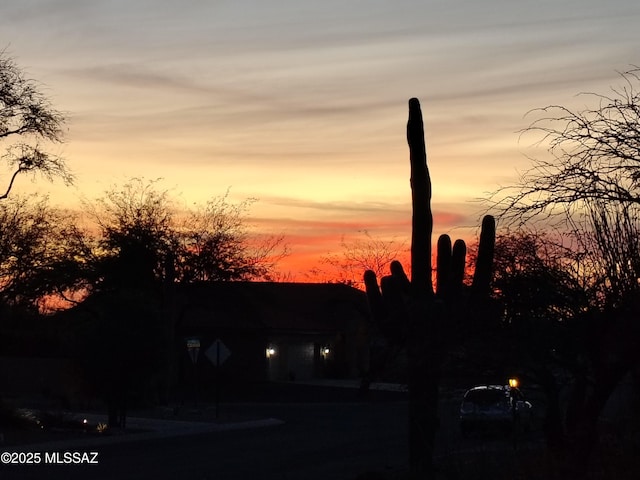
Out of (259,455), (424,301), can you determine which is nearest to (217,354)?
(259,455)

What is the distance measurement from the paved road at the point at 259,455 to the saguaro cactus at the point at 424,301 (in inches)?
172

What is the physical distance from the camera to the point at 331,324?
79.1 meters

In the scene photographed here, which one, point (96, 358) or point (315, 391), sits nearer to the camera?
point (96, 358)

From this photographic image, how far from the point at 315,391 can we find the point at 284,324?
12.1 m

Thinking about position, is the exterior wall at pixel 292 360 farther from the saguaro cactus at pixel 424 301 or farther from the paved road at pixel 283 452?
the saguaro cactus at pixel 424 301

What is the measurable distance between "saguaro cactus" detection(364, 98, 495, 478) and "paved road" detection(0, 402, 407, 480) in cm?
437

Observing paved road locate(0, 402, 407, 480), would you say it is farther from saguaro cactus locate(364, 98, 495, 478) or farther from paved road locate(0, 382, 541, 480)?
saguaro cactus locate(364, 98, 495, 478)

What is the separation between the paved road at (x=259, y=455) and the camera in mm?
22719

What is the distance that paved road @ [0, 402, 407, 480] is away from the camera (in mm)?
22719

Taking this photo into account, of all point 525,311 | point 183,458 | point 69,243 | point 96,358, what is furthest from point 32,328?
point 525,311

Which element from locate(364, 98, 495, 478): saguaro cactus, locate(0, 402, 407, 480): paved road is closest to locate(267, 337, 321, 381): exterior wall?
locate(0, 402, 407, 480): paved road

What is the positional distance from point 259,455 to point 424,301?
13.1m

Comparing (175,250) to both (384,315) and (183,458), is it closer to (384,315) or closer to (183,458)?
(183,458)

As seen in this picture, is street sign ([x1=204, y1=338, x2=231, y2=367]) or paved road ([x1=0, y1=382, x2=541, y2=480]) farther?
street sign ([x1=204, y1=338, x2=231, y2=367])
